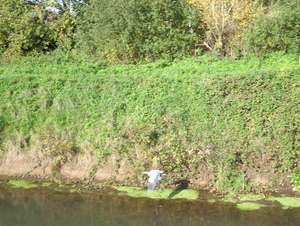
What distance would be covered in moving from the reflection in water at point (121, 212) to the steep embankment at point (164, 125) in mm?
821

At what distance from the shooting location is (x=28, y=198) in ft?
25.1

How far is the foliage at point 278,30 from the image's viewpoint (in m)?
10.3

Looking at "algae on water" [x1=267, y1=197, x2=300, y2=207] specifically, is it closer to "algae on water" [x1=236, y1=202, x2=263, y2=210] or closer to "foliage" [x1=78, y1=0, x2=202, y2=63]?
"algae on water" [x1=236, y1=202, x2=263, y2=210]

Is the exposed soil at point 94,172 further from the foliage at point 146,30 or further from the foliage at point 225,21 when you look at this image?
the foliage at point 225,21

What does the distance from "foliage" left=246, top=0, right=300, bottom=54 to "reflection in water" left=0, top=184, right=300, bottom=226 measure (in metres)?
6.14

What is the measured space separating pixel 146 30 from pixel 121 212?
7.78 metres

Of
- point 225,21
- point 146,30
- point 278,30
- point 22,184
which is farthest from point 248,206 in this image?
point 146,30

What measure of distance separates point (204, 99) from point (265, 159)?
2.28 m

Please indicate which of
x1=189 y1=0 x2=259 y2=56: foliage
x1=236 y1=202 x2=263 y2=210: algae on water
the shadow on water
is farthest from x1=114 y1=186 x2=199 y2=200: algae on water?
x1=189 y1=0 x2=259 y2=56: foliage

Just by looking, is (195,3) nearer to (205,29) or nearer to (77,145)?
(205,29)

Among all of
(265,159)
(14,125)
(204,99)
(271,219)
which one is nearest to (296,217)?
(271,219)

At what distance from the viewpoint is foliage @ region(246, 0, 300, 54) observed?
10.3 m

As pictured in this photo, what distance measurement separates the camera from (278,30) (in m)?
10.5

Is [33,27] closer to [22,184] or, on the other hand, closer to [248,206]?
[22,184]
